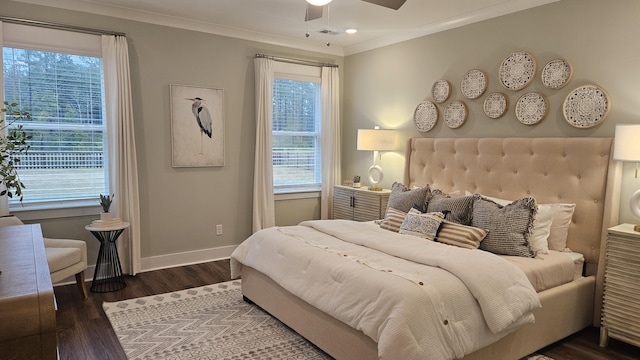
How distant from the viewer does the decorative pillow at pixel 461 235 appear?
3146 millimetres

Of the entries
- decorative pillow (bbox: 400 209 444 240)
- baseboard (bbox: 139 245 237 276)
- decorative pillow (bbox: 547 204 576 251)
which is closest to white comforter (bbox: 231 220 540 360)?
decorative pillow (bbox: 400 209 444 240)

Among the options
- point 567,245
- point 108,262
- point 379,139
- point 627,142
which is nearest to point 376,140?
point 379,139

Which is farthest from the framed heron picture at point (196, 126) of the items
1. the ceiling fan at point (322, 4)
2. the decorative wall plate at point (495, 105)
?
the decorative wall plate at point (495, 105)

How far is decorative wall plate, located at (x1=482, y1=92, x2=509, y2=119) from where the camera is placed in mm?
3850

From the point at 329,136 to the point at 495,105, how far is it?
7.44 feet

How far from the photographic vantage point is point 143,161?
443 centimetres

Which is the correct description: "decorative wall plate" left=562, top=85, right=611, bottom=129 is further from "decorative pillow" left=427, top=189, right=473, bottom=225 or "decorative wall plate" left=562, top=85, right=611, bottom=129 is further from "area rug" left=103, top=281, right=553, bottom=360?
"area rug" left=103, top=281, right=553, bottom=360

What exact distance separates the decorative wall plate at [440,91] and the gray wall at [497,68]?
7 cm

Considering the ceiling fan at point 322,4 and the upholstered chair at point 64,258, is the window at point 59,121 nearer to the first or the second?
the upholstered chair at point 64,258

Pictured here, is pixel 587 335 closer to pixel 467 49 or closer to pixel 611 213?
pixel 611 213

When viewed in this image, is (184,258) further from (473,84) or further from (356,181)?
(473,84)

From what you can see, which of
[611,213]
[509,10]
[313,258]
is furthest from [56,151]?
[611,213]

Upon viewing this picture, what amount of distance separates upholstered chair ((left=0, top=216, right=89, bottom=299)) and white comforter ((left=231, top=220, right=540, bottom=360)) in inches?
64.6

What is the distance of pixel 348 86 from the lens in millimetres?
5785
